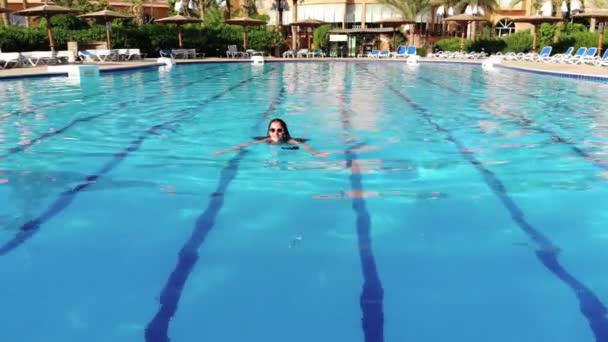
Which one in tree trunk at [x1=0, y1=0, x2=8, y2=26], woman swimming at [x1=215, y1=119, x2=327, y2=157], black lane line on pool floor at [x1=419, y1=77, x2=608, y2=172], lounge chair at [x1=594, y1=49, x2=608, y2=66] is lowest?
black lane line on pool floor at [x1=419, y1=77, x2=608, y2=172]

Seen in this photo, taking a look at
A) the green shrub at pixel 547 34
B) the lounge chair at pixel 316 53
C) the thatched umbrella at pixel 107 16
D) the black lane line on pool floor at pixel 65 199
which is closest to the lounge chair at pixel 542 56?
the green shrub at pixel 547 34

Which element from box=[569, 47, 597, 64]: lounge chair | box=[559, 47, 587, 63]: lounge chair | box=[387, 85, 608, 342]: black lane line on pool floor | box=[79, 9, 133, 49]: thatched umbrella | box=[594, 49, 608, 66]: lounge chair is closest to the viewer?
box=[387, 85, 608, 342]: black lane line on pool floor

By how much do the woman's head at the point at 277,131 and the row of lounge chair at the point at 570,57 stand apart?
15.4 metres

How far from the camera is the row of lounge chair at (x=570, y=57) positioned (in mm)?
18870

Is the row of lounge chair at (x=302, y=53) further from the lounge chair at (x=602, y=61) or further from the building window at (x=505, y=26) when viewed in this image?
the lounge chair at (x=602, y=61)

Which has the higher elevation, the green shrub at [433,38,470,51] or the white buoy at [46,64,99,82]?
the green shrub at [433,38,470,51]

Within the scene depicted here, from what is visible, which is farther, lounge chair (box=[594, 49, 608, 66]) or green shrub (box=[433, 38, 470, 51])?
green shrub (box=[433, 38, 470, 51])

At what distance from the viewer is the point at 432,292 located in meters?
3.30

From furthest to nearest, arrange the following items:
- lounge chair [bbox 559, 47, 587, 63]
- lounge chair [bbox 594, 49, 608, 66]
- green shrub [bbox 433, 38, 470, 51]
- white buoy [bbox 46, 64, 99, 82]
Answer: green shrub [bbox 433, 38, 470, 51] < lounge chair [bbox 559, 47, 587, 63] < lounge chair [bbox 594, 49, 608, 66] < white buoy [bbox 46, 64, 99, 82]

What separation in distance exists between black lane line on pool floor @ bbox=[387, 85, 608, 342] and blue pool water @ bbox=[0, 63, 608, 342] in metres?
0.02

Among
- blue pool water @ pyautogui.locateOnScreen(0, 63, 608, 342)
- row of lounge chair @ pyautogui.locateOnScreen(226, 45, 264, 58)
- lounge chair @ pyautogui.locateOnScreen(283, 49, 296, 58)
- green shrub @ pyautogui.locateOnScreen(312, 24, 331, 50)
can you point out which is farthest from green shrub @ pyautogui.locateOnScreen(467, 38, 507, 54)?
blue pool water @ pyautogui.locateOnScreen(0, 63, 608, 342)

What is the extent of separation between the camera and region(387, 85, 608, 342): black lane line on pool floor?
2.90 meters

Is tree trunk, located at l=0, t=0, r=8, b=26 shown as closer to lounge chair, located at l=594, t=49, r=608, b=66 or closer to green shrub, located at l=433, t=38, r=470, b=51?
green shrub, located at l=433, t=38, r=470, b=51

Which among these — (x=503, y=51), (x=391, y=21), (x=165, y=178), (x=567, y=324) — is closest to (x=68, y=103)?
(x=165, y=178)
